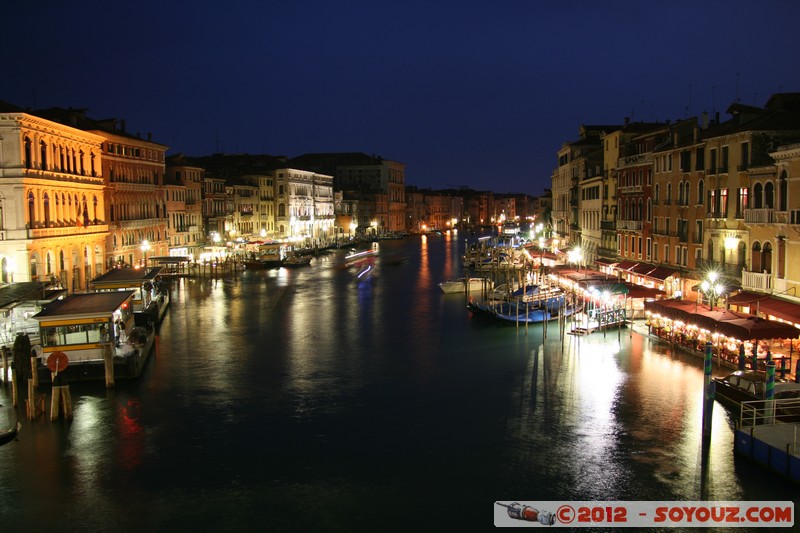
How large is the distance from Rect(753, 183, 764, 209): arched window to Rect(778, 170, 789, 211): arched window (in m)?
1.11

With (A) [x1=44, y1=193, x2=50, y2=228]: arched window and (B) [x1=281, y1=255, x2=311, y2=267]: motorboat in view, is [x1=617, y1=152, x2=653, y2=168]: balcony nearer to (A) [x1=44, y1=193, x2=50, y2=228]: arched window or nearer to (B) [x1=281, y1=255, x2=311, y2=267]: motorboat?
(A) [x1=44, y1=193, x2=50, y2=228]: arched window

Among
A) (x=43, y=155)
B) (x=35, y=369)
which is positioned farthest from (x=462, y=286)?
(x=35, y=369)

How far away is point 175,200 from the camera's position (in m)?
50.7

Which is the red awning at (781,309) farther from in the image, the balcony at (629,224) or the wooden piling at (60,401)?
the wooden piling at (60,401)

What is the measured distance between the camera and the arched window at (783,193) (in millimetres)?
19906

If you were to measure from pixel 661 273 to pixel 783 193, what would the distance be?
8371 mm

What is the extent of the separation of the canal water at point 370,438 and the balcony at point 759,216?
443 cm

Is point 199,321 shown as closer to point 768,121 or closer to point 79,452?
point 79,452

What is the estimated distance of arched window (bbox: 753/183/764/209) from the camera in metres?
21.3

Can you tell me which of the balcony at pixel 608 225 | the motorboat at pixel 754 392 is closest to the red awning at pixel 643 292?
the motorboat at pixel 754 392

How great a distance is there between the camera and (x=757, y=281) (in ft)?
68.5

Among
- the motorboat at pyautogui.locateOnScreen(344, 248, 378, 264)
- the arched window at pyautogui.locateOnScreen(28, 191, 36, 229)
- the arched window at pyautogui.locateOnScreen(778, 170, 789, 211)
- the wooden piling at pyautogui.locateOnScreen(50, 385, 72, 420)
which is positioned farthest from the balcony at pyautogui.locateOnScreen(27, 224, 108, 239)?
the motorboat at pyautogui.locateOnScreen(344, 248, 378, 264)

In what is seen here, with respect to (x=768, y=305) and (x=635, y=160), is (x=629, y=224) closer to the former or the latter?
(x=635, y=160)

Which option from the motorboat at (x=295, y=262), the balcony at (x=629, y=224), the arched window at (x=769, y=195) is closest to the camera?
the arched window at (x=769, y=195)
